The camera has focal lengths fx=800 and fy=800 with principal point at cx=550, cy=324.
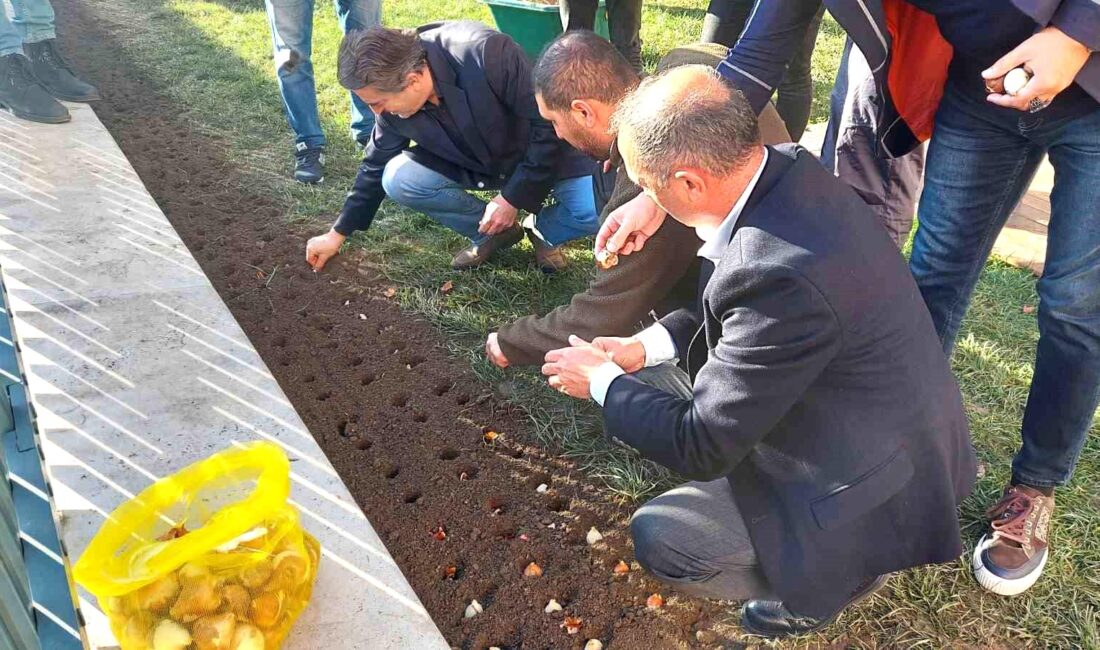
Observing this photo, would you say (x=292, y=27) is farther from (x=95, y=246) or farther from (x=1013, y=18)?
(x=1013, y=18)

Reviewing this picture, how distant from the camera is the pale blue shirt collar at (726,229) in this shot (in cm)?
153

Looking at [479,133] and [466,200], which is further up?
[479,133]

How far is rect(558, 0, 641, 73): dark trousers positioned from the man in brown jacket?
218 centimetres

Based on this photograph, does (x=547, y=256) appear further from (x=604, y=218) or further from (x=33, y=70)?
(x=33, y=70)

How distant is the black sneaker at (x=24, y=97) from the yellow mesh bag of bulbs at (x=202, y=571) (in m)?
3.57

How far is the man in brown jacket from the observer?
2.24 meters

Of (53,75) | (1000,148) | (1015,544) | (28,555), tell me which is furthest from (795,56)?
(53,75)

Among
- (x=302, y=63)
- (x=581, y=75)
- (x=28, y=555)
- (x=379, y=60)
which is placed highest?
(x=581, y=75)

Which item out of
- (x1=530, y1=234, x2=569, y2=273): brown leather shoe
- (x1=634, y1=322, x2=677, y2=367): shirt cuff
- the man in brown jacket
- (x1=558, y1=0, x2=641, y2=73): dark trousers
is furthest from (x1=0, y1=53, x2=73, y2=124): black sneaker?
(x1=634, y1=322, x2=677, y2=367): shirt cuff

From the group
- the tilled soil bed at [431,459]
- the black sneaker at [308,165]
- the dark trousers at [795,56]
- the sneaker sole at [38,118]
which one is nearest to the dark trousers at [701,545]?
the tilled soil bed at [431,459]

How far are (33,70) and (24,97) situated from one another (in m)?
0.38

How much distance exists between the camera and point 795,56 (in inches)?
133

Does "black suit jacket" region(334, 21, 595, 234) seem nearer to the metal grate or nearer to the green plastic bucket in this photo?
the metal grate

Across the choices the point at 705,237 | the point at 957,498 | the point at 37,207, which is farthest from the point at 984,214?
the point at 37,207
